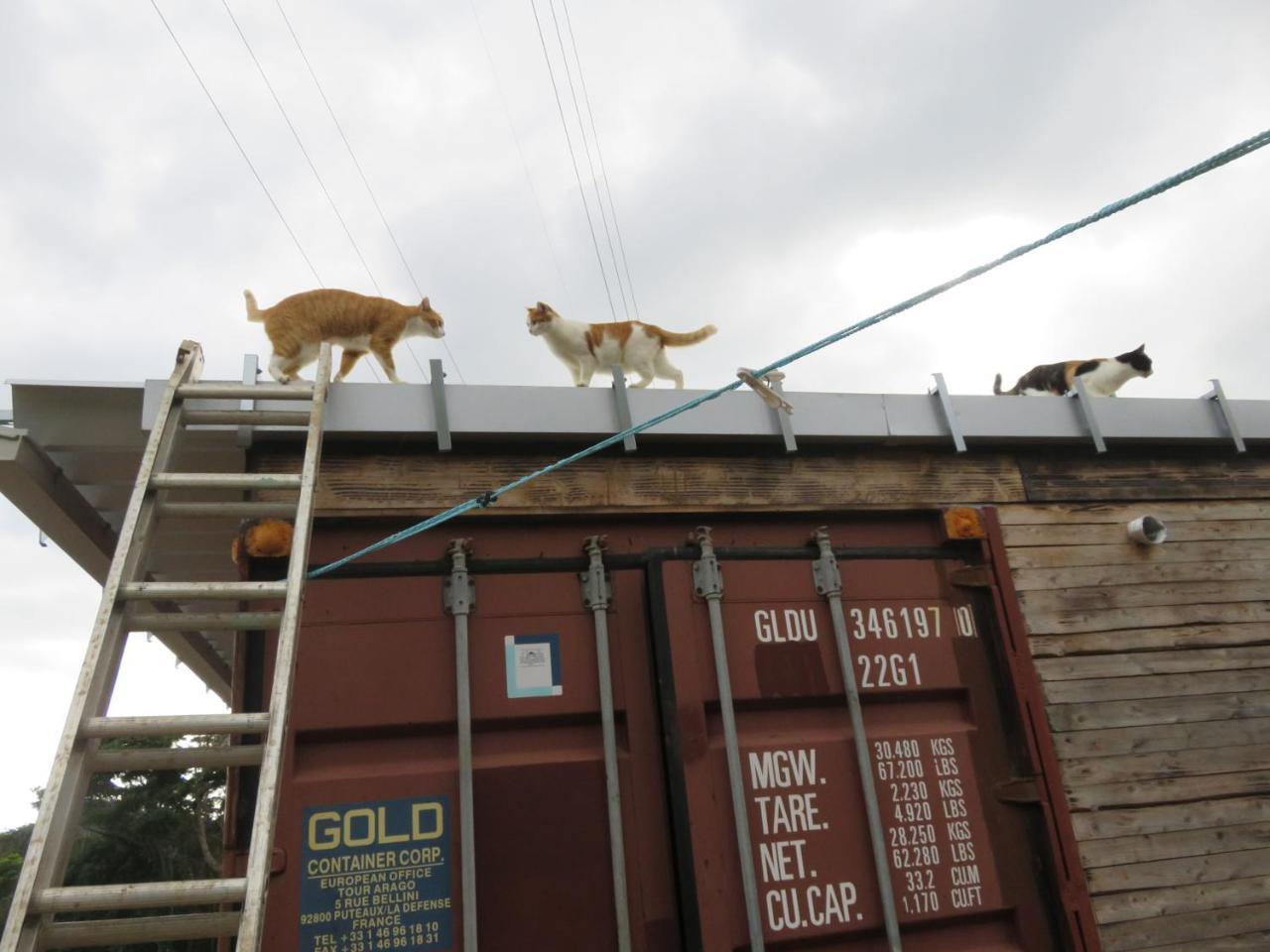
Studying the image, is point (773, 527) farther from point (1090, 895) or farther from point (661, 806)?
point (1090, 895)

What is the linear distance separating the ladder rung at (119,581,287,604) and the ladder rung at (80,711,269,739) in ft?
0.99

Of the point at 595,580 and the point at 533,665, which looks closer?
the point at 533,665

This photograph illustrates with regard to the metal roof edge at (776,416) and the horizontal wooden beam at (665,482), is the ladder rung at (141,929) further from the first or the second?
the metal roof edge at (776,416)

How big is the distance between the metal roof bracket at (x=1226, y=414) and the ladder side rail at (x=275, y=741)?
3.92 metres

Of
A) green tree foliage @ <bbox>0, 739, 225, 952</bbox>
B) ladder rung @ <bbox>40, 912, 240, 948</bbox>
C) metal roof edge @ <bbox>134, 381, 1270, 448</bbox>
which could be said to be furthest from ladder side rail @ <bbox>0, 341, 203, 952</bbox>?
green tree foliage @ <bbox>0, 739, 225, 952</bbox>

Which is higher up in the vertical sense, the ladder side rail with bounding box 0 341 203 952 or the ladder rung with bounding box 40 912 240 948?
the ladder side rail with bounding box 0 341 203 952

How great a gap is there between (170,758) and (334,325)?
2.16 metres

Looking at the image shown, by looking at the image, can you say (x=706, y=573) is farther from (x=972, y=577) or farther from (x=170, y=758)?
(x=170, y=758)

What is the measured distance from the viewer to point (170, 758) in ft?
6.31

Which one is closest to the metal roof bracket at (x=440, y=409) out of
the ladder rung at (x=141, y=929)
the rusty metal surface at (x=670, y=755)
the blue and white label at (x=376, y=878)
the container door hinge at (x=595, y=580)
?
the rusty metal surface at (x=670, y=755)

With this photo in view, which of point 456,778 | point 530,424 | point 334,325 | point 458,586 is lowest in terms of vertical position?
point 456,778

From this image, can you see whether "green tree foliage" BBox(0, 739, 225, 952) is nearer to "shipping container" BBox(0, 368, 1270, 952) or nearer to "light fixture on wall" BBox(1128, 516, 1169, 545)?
"shipping container" BBox(0, 368, 1270, 952)

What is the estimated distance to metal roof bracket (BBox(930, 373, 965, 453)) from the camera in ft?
11.5

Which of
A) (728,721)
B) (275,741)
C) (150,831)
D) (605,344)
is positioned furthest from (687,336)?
(150,831)
